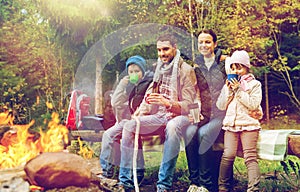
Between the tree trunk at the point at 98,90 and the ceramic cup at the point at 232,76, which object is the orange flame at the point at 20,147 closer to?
the ceramic cup at the point at 232,76

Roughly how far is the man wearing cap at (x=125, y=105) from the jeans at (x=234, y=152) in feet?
2.45

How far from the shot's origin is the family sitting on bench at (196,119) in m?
2.79

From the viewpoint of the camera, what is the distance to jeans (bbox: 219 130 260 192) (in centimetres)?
272

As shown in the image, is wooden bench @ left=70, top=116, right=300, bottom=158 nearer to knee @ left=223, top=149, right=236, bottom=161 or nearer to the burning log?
knee @ left=223, top=149, right=236, bottom=161

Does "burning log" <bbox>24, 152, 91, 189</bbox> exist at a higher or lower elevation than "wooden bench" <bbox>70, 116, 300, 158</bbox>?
lower

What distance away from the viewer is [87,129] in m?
4.40

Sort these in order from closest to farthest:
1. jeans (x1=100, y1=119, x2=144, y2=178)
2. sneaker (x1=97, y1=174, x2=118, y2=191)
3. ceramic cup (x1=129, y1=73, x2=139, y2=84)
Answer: sneaker (x1=97, y1=174, x2=118, y2=191), jeans (x1=100, y1=119, x2=144, y2=178), ceramic cup (x1=129, y1=73, x2=139, y2=84)

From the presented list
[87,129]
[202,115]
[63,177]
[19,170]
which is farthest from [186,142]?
[87,129]

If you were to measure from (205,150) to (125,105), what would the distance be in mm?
894

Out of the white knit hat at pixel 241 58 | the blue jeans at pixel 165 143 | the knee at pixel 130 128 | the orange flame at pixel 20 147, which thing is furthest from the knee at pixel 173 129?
the orange flame at pixel 20 147

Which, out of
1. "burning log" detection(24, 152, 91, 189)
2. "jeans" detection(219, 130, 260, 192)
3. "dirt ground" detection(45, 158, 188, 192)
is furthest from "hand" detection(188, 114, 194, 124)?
"burning log" detection(24, 152, 91, 189)

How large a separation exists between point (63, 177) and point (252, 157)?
1.29m

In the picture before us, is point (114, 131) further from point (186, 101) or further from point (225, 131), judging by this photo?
point (225, 131)

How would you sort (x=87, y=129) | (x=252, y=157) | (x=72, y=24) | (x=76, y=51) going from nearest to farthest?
(x=252, y=157) → (x=87, y=129) → (x=72, y=24) → (x=76, y=51)
